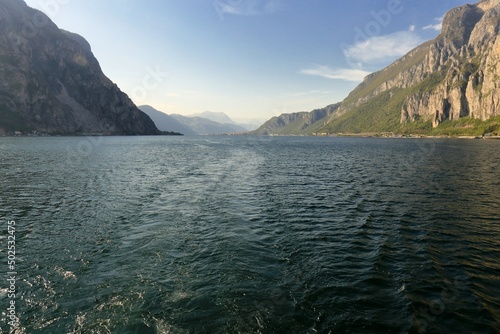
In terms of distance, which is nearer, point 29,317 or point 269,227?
point 29,317

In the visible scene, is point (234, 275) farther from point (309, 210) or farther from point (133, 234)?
point (309, 210)

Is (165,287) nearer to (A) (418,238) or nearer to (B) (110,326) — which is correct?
→ (B) (110,326)

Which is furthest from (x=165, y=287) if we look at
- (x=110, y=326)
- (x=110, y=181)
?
(x=110, y=181)

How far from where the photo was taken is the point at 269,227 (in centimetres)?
2841

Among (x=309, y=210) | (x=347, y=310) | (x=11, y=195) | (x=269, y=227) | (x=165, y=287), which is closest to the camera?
(x=347, y=310)

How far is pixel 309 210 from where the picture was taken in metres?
34.7

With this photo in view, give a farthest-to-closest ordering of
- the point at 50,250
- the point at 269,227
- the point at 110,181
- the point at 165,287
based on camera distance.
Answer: the point at 110,181 < the point at 269,227 < the point at 50,250 < the point at 165,287

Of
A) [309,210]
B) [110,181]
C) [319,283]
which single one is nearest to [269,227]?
[309,210]

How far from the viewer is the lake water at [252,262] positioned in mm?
14367

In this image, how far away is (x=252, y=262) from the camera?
20.7 m

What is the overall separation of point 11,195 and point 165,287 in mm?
36738

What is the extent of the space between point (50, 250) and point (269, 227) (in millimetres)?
18714

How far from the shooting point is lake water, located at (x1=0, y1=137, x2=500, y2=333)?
1437 centimetres

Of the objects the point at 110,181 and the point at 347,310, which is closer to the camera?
the point at 347,310
